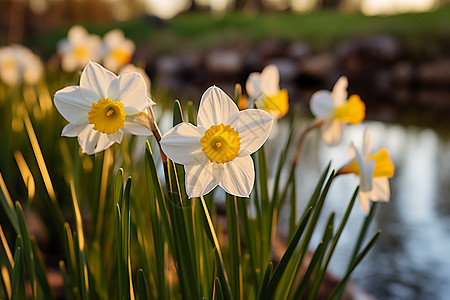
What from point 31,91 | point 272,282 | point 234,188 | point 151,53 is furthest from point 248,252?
point 151,53

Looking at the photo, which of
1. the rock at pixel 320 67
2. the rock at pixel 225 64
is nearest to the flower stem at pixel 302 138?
the rock at pixel 320 67

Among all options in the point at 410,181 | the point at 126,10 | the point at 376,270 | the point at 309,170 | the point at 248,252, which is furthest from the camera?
the point at 126,10

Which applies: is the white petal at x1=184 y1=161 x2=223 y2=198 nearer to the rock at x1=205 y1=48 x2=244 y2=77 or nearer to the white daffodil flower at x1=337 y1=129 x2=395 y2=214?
the white daffodil flower at x1=337 y1=129 x2=395 y2=214

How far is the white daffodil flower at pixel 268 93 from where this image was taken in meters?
0.88

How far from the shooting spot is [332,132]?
970mm

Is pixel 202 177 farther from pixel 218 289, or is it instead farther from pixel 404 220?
pixel 404 220

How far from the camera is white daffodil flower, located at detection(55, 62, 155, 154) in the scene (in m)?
0.58

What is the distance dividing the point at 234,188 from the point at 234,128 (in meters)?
0.07

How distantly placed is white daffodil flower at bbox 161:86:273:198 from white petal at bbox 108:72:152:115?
0.23 feet

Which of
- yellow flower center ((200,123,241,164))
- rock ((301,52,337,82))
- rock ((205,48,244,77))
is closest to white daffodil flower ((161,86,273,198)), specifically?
yellow flower center ((200,123,241,164))

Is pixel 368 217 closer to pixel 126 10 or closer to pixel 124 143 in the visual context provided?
pixel 124 143

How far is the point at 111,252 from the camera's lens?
1.09 meters

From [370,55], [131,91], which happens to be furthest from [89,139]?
[370,55]

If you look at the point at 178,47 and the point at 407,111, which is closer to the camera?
the point at 407,111
